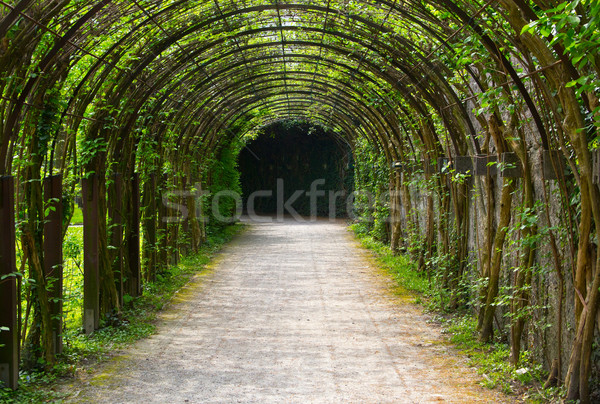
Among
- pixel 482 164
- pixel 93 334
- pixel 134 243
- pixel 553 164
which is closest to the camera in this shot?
pixel 553 164

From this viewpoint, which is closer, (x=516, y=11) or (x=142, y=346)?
(x=516, y=11)

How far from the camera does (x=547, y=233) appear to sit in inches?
174

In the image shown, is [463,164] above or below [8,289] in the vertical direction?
above

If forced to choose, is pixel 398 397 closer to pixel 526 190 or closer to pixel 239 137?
pixel 526 190

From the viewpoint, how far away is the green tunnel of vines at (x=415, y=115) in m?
3.82

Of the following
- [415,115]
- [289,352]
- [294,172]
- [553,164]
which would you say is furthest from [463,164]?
[294,172]

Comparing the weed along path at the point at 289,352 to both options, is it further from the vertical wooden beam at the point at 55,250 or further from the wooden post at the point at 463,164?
the wooden post at the point at 463,164

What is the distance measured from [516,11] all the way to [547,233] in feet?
5.23

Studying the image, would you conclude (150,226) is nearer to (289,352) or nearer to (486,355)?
(289,352)

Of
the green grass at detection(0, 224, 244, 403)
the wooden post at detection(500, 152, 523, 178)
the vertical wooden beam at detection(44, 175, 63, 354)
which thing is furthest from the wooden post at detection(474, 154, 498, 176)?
the vertical wooden beam at detection(44, 175, 63, 354)

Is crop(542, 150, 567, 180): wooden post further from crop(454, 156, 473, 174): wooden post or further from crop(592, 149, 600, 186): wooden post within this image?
crop(454, 156, 473, 174): wooden post

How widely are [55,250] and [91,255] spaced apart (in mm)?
1024

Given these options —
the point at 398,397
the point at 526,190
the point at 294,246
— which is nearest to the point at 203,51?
the point at 526,190

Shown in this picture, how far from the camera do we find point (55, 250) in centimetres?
531
